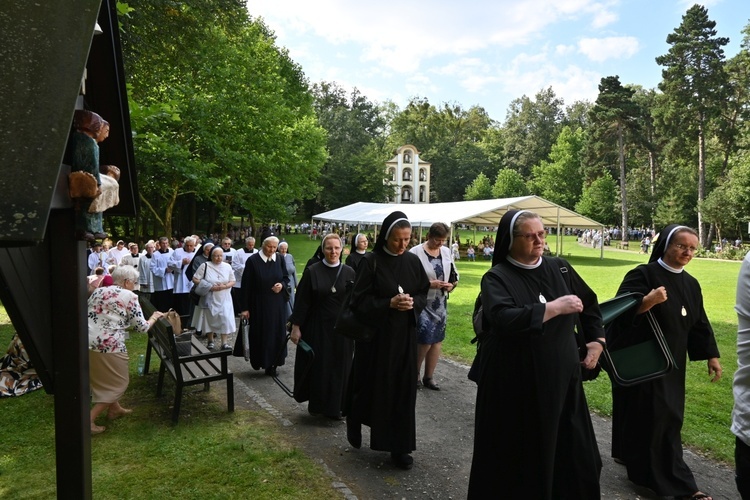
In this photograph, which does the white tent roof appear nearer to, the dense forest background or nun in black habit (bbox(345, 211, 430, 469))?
the dense forest background

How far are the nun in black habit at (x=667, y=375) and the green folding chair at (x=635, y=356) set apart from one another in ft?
0.29

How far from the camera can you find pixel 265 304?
8055 mm

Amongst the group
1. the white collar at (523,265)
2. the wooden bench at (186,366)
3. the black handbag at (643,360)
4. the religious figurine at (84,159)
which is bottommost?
the wooden bench at (186,366)

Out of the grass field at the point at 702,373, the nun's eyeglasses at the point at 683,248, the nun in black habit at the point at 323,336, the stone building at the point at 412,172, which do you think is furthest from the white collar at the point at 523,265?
the stone building at the point at 412,172

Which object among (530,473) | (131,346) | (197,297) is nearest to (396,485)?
(530,473)

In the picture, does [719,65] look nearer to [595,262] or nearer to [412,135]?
[595,262]

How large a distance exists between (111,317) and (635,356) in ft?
16.0

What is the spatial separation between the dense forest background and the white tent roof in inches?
198

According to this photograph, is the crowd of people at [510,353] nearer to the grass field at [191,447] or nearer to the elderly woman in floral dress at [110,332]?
the elderly woman in floral dress at [110,332]

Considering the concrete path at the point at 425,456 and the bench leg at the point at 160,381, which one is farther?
the bench leg at the point at 160,381

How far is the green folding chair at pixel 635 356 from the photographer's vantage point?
13.5 feet

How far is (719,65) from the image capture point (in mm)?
43531

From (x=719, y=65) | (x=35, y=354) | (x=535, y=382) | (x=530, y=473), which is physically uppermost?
(x=719, y=65)

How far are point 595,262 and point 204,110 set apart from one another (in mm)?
23918
